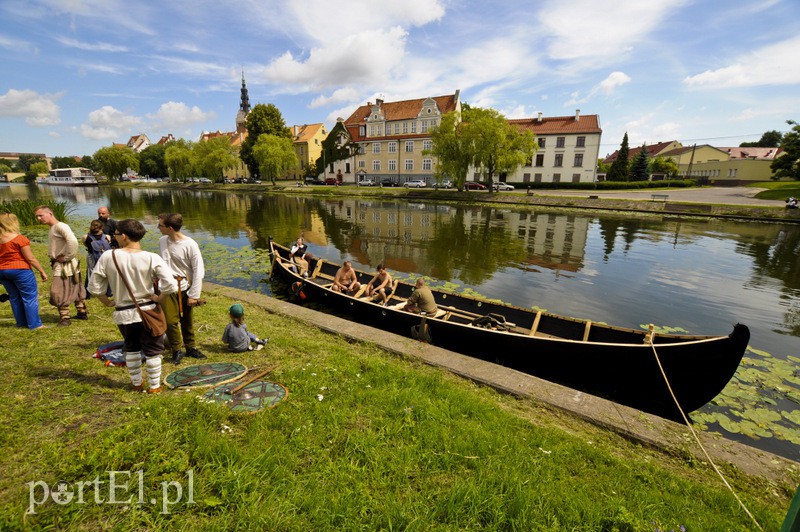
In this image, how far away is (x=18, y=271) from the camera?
18.7 feet

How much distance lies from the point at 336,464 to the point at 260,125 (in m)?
74.3

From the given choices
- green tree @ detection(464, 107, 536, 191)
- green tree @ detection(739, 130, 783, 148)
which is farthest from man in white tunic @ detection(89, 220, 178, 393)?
green tree @ detection(739, 130, 783, 148)

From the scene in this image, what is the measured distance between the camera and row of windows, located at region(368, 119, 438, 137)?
2333 inches

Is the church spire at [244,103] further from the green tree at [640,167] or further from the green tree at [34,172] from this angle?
the green tree at [640,167]

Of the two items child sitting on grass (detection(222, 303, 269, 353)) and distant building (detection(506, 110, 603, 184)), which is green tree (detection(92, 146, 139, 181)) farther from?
child sitting on grass (detection(222, 303, 269, 353))

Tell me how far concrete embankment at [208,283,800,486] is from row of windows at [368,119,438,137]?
187 ft

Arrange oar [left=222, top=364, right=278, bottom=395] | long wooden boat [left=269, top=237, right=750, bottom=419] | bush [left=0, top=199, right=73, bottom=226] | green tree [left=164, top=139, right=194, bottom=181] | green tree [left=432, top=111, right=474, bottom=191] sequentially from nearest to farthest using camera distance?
oar [left=222, top=364, right=278, bottom=395], long wooden boat [left=269, top=237, right=750, bottom=419], bush [left=0, top=199, right=73, bottom=226], green tree [left=432, top=111, right=474, bottom=191], green tree [left=164, top=139, right=194, bottom=181]

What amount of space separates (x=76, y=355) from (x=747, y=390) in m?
12.2

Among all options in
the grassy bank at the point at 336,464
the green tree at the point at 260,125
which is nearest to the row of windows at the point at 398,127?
the green tree at the point at 260,125

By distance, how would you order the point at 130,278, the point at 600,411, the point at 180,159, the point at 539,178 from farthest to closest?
the point at 180,159 < the point at 539,178 < the point at 600,411 < the point at 130,278

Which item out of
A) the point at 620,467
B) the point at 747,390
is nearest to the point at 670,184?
the point at 747,390

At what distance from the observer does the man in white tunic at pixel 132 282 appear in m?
3.89

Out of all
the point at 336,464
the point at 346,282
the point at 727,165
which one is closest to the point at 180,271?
the point at 336,464

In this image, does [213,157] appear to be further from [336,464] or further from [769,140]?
[769,140]
